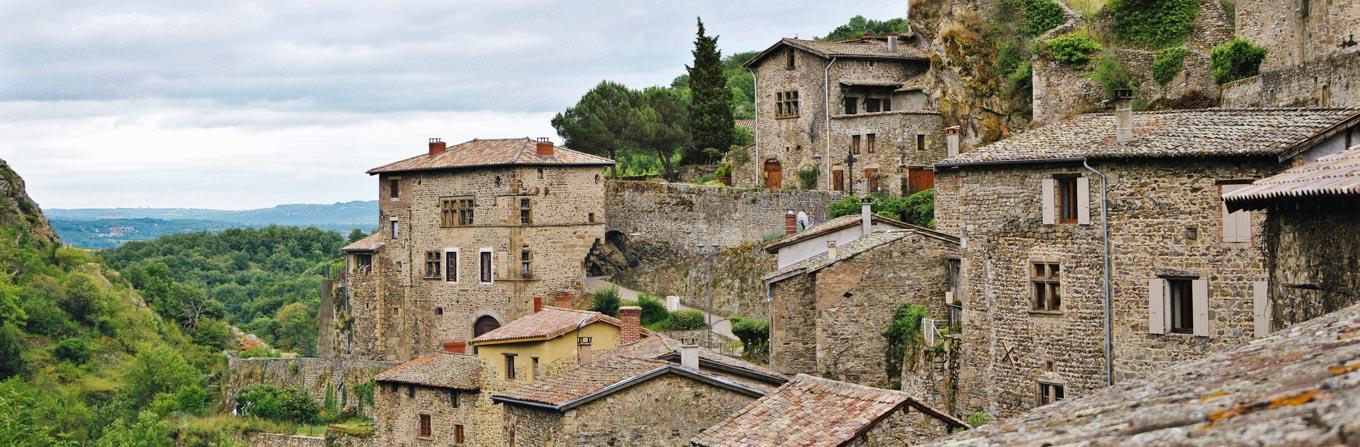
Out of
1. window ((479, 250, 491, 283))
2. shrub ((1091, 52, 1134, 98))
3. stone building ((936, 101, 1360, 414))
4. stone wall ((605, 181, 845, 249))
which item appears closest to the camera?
stone building ((936, 101, 1360, 414))

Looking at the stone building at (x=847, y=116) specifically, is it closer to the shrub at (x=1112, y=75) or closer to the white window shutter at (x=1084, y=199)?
the shrub at (x=1112, y=75)

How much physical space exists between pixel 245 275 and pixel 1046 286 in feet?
419

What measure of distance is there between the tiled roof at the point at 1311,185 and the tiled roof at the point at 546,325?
83.5 feet

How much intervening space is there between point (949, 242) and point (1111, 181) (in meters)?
8.36

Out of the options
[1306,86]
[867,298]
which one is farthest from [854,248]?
[1306,86]

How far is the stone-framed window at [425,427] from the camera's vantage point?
4372 centimetres

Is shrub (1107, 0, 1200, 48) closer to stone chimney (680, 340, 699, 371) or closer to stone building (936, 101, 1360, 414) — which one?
stone building (936, 101, 1360, 414)

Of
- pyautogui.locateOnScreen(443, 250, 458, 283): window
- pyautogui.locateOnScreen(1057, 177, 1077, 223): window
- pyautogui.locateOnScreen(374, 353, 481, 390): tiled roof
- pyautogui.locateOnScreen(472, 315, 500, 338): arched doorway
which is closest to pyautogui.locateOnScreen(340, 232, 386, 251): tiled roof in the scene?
pyautogui.locateOnScreen(443, 250, 458, 283): window

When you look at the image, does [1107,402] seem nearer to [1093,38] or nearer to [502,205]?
[1093,38]

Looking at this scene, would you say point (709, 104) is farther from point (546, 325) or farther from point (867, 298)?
point (867, 298)

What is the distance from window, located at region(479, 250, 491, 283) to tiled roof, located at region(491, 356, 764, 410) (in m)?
21.6

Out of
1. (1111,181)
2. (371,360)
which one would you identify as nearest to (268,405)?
(371,360)

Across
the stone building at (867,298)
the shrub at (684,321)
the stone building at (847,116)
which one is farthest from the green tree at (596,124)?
the stone building at (867,298)

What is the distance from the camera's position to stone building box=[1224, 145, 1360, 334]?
1299cm
